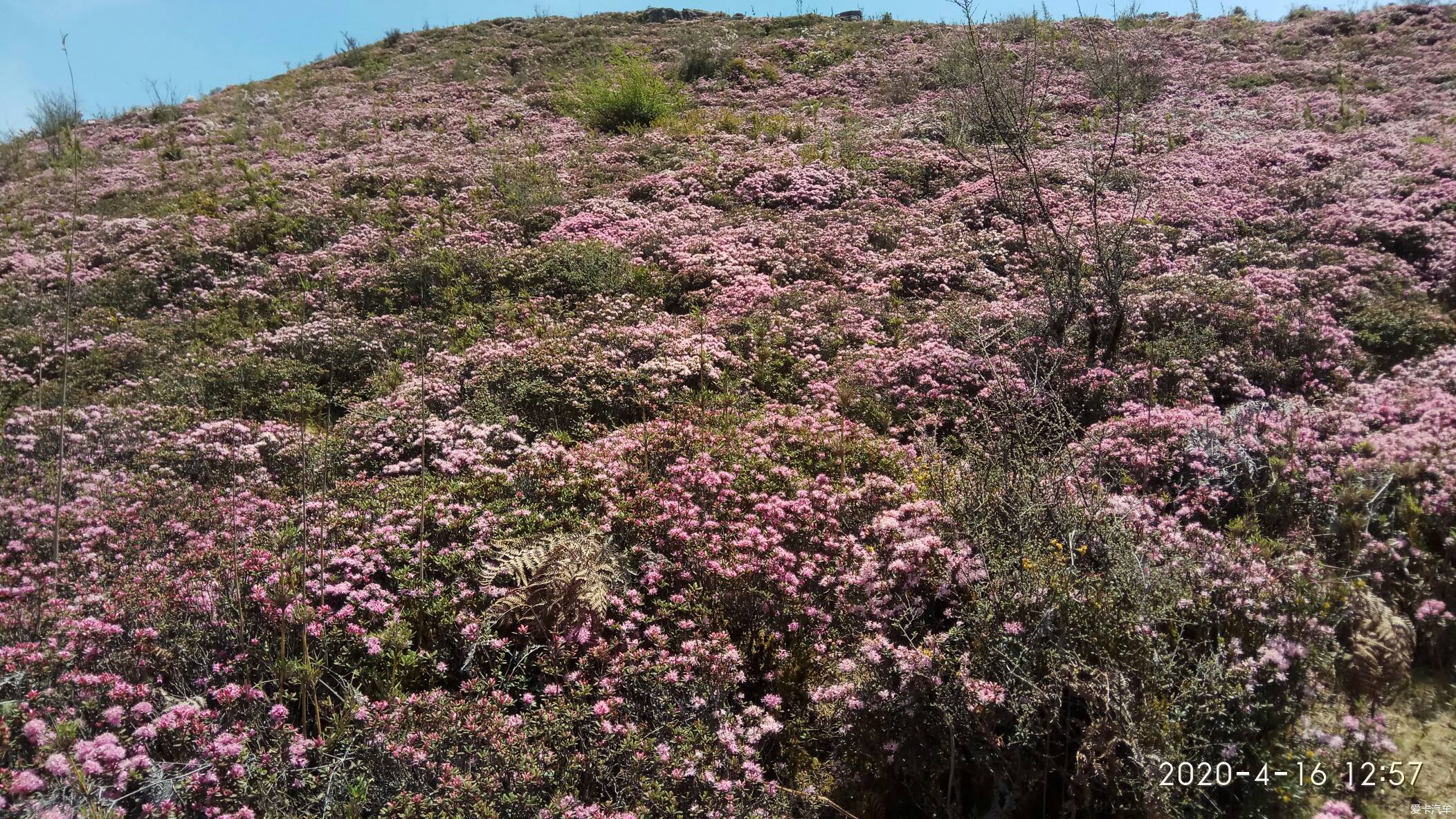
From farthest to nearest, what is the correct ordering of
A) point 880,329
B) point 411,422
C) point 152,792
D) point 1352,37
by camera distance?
1. point 1352,37
2. point 880,329
3. point 411,422
4. point 152,792

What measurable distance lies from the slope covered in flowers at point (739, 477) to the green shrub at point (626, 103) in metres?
3.85

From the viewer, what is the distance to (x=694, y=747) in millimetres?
3541

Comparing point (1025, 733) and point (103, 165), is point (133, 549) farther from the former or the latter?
point (103, 165)

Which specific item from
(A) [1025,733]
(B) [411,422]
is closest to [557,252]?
(B) [411,422]

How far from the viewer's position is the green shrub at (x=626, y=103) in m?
17.5

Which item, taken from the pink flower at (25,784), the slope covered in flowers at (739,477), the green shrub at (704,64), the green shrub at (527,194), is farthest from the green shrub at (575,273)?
the green shrub at (704,64)

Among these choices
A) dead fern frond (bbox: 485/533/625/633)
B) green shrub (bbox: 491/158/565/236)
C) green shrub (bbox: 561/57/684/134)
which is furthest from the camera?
green shrub (bbox: 561/57/684/134)

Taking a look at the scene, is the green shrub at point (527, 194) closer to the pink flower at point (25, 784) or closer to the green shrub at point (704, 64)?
the green shrub at point (704, 64)

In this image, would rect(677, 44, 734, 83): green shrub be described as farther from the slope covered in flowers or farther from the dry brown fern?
the dry brown fern

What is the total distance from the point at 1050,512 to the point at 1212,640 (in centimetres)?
98

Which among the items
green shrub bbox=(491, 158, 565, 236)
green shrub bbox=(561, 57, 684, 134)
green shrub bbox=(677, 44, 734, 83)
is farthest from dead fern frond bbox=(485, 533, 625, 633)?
green shrub bbox=(677, 44, 734, 83)

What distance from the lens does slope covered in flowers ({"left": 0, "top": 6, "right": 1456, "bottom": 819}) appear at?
337 centimetres

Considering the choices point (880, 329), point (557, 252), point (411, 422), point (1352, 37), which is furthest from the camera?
point (1352, 37)

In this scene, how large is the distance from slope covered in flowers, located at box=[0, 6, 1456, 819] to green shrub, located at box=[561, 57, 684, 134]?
3.85 metres
